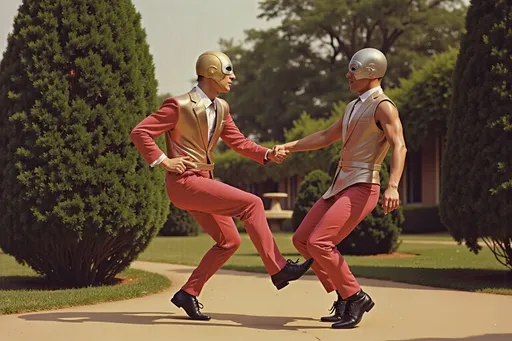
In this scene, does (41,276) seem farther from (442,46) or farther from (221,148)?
(221,148)

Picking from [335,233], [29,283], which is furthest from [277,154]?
[29,283]

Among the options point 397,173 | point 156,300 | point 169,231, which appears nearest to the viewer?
point 397,173

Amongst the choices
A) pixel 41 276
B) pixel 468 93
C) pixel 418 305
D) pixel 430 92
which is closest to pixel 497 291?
pixel 418 305

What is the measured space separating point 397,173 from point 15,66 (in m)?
5.29

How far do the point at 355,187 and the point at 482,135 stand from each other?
358cm

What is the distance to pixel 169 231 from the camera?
24797 millimetres

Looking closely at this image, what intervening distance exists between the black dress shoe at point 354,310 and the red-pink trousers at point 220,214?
67 cm

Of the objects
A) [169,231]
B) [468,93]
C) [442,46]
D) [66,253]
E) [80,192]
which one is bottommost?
[169,231]

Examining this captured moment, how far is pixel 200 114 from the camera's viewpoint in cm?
635

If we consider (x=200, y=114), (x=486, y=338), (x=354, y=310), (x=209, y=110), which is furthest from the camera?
(x=209, y=110)

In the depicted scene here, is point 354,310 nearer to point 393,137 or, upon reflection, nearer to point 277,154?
point 393,137

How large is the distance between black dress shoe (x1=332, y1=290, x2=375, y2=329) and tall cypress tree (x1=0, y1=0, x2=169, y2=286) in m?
3.70

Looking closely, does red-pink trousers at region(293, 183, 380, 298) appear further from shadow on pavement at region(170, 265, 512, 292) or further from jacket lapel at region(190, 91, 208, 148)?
shadow on pavement at region(170, 265, 512, 292)

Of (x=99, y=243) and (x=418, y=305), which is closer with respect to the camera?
(x=418, y=305)
